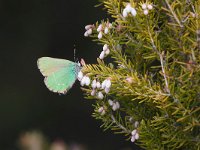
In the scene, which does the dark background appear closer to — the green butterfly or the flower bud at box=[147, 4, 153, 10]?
the green butterfly

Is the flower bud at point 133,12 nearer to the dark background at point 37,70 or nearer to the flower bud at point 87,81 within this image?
the flower bud at point 87,81

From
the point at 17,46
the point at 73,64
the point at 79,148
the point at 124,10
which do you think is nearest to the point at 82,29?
the point at 17,46

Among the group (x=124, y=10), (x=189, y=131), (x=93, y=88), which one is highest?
(x=124, y=10)

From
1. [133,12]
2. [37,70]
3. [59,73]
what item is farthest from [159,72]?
[37,70]

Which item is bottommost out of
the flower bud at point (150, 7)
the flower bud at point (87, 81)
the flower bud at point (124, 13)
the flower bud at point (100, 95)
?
the flower bud at point (100, 95)

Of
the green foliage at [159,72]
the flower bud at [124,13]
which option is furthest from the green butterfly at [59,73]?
the flower bud at [124,13]

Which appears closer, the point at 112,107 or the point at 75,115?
the point at 112,107

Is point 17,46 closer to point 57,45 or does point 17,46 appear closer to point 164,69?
point 57,45
